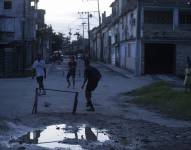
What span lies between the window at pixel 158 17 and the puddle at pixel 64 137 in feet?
114

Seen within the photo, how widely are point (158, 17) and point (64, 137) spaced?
37.0 m

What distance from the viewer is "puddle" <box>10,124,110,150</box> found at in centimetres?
1101

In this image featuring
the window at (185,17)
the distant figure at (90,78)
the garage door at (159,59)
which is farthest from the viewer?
the window at (185,17)

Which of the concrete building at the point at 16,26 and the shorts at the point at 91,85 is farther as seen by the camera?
the concrete building at the point at 16,26

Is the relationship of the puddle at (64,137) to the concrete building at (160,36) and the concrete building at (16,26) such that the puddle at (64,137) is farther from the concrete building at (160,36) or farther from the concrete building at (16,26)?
the concrete building at (16,26)

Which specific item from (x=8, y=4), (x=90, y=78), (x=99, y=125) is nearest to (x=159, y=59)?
(x=8, y=4)

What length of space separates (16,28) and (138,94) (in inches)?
1420

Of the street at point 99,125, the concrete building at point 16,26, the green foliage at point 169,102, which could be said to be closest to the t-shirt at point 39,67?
the street at point 99,125

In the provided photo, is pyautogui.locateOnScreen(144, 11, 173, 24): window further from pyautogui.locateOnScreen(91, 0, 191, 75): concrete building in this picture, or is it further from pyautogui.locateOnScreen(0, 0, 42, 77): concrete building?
pyautogui.locateOnScreen(0, 0, 42, 77): concrete building

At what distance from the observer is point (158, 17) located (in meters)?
47.9

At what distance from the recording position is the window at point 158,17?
47688 mm

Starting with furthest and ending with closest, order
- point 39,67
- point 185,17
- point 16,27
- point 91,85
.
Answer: point 16,27 < point 185,17 < point 39,67 < point 91,85

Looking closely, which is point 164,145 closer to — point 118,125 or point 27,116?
point 118,125

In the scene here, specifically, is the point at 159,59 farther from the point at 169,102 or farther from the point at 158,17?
the point at 169,102
